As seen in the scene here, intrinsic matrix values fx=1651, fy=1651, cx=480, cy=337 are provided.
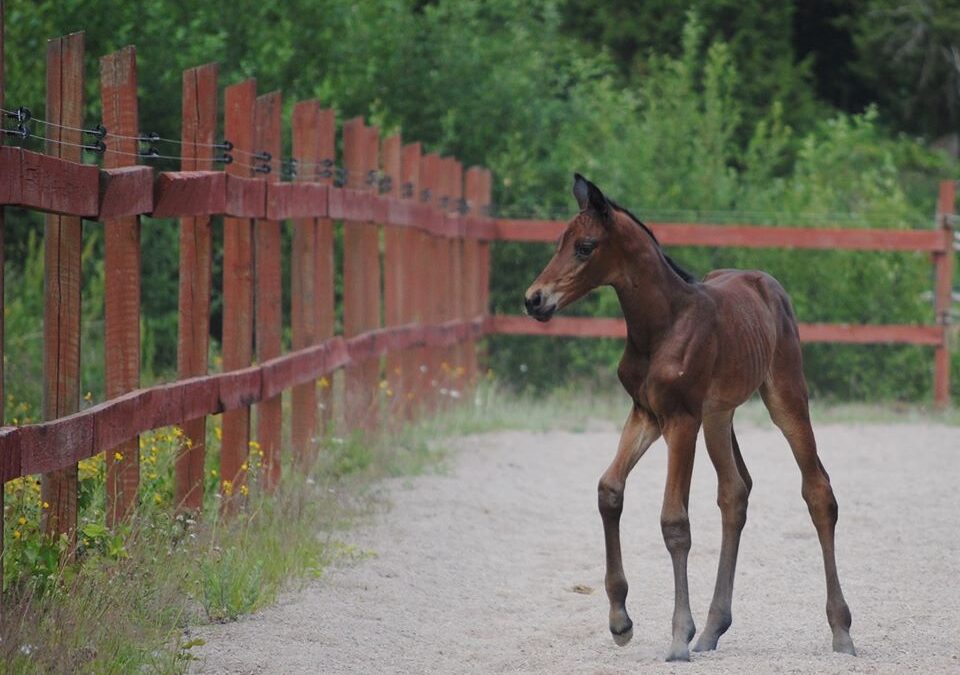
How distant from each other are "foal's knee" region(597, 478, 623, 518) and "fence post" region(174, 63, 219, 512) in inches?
93.0

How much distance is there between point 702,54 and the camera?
33688mm

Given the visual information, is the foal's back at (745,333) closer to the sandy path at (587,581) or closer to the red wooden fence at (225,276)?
the sandy path at (587,581)

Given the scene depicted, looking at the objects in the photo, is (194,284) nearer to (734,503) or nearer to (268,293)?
(268,293)

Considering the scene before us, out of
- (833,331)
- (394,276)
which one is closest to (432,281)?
(394,276)

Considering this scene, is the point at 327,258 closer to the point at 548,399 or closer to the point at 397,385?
the point at 397,385

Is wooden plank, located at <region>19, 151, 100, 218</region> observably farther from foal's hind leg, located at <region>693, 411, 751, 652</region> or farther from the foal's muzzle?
foal's hind leg, located at <region>693, 411, 751, 652</region>

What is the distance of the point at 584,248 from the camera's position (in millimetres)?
6539

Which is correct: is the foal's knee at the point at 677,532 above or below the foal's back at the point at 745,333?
below

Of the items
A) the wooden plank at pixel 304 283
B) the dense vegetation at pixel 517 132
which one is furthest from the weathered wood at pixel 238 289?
the dense vegetation at pixel 517 132

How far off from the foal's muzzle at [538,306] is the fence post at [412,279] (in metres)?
7.17

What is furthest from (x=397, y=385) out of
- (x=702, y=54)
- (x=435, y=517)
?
(x=702, y=54)

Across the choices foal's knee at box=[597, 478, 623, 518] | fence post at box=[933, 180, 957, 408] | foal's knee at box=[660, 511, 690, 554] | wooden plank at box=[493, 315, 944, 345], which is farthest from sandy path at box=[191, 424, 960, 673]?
fence post at box=[933, 180, 957, 408]

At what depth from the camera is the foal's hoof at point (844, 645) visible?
6508mm

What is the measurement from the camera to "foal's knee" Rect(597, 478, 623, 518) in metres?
6.47
